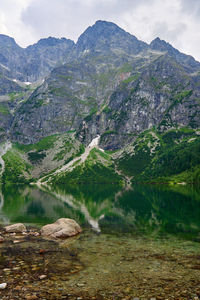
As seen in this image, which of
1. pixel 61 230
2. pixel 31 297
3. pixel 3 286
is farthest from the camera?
pixel 61 230

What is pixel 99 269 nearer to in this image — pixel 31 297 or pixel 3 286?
pixel 31 297

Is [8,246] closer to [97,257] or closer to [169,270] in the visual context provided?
[97,257]

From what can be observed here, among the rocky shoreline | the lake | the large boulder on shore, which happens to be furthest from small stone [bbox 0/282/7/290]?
the large boulder on shore

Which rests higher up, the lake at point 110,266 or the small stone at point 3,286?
the small stone at point 3,286

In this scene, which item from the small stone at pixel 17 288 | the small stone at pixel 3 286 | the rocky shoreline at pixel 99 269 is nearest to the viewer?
the rocky shoreline at pixel 99 269

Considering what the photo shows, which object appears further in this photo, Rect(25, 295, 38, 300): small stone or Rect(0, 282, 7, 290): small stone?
Rect(0, 282, 7, 290): small stone

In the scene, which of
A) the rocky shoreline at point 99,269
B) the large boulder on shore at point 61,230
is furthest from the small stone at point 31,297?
the large boulder on shore at point 61,230

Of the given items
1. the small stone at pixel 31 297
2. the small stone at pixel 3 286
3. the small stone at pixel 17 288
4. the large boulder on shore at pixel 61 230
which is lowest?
the large boulder on shore at pixel 61 230

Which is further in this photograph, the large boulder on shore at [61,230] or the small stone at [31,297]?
the large boulder on shore at [61,230]

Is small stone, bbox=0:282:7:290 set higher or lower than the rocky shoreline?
higher

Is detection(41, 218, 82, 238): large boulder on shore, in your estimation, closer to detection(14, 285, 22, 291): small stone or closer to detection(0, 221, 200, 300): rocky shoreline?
detection(0, 221, 200, 300): rocky shoreline

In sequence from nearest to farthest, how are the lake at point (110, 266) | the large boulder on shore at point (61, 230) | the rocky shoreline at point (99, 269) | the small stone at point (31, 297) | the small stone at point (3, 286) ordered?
the small stone at point (31, 297) → the rocky shoreline at point (99, 269) → the lake at point (110, 266) → the small stone at point (3, 286) → the large boulder on shore at point (61, 230)

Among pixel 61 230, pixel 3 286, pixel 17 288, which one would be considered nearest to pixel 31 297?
pixel 17 288

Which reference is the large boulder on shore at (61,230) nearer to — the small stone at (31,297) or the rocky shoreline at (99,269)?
the rocky shoreline at (99,269)
